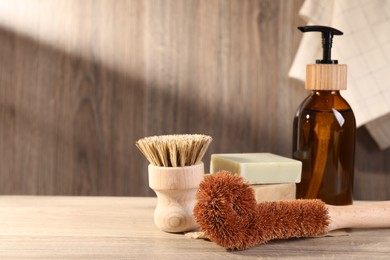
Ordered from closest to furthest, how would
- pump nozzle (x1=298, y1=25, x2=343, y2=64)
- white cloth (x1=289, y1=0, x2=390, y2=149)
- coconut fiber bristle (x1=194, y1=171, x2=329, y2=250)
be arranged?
coconut fiber bristle (x1=194, y1=171, x2=329, y2=250) < pump nozzle (x1=298, y1=25, x2=343, y2=64) < white cloth (x1=289, y1=0, x2=390, y2=149)

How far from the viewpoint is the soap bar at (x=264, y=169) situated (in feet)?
2.40

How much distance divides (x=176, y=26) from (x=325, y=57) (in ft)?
1.14

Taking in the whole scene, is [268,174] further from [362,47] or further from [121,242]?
[362,47]

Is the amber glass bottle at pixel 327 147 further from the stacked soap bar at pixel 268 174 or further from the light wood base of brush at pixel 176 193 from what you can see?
the light wood base of brush at pixel 176 193

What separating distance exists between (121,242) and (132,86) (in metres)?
0.44

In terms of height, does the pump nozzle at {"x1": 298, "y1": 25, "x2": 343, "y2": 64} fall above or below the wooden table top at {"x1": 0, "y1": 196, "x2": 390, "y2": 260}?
above

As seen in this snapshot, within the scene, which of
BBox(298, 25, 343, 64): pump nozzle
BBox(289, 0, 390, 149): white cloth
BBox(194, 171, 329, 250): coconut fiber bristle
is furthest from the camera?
BBox(289, 0, 390, 149): white cloth

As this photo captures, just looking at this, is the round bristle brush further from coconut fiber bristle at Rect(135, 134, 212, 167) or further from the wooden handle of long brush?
the wooden handle of long brush

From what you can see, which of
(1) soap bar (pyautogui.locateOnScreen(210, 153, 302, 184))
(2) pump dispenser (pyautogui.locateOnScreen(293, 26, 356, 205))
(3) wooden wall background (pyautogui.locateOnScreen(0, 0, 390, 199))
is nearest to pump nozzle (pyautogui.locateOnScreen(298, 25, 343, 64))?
Answer: (2) pump dispenser (pyautogui.locateOnScreen(293, 26, 356, 205))

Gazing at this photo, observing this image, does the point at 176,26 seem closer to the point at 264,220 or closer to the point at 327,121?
the point at 327,121

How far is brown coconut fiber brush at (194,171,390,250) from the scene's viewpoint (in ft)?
2.10

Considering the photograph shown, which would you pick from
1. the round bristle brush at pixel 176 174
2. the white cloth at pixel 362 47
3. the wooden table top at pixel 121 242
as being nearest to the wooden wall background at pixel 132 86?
the white cloth at pixel 362 47

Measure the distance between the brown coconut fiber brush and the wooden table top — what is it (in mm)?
16

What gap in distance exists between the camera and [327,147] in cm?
81
